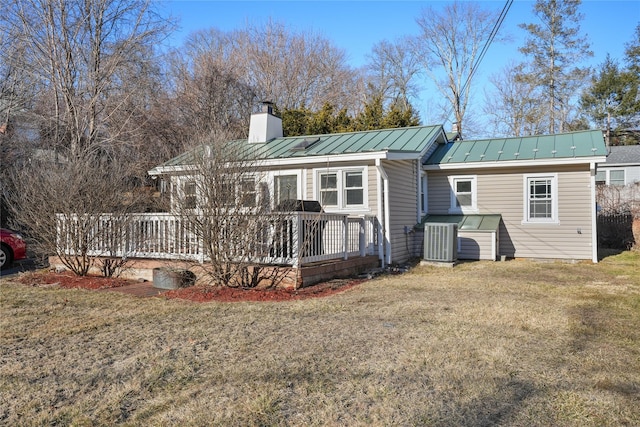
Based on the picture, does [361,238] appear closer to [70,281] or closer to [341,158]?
[341,158]

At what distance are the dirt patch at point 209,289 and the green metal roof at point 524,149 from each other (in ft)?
20.4

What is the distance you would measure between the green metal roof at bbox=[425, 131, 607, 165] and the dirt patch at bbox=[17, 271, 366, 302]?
623 cm

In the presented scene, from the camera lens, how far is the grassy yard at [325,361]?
3010mm

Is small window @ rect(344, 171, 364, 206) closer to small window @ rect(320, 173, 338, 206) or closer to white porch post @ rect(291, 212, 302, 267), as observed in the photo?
small window @ rect(320, 173, 338, 206)

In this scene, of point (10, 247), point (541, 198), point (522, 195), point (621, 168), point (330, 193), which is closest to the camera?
point (10, 247)

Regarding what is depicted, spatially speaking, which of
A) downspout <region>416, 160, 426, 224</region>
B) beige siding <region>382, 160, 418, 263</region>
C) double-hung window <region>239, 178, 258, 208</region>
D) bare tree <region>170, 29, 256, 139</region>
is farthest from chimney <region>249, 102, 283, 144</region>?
double-hung window <region>239, 178, 258, 208</region>

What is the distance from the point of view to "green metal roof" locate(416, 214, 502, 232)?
12.4 metres

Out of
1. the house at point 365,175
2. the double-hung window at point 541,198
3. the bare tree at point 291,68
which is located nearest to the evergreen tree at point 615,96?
the bare tree at point 291,68

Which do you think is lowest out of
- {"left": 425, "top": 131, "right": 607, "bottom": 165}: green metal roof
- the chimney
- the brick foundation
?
the brick foundation

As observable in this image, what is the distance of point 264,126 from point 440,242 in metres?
6.71

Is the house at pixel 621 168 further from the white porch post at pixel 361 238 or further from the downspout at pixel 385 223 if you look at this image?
the white porch post at pixel 361 238

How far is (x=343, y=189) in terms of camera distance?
11.2 m

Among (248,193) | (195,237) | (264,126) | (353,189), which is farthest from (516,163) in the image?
(195,237)

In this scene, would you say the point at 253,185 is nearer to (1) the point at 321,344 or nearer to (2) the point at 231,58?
(1) the point at 321,344
